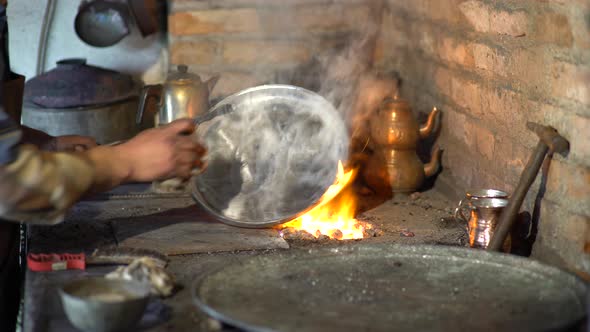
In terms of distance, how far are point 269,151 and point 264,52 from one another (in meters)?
1.14

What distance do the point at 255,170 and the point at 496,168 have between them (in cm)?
74

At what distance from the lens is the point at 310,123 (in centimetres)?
259

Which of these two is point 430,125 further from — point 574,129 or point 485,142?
point 574,129

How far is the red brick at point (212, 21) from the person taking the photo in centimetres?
354

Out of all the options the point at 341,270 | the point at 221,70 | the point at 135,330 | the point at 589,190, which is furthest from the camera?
the point at 221,70

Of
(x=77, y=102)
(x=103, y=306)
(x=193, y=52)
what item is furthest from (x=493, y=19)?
(x=77, y=102)

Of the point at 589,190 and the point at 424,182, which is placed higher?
the point at 589,190

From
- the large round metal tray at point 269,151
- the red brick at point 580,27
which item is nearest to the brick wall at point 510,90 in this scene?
the red brick at point 580,27

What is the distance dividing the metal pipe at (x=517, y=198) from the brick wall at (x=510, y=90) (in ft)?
0.23

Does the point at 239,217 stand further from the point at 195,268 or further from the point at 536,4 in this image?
the point at 536,4

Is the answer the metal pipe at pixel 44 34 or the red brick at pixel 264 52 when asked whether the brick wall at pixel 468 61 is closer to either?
the red brick at pixel 264 52

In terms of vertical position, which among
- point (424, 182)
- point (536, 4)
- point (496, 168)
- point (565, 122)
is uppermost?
point (536, 4)

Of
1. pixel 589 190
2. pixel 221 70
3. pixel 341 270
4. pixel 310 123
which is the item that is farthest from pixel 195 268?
pixel 221 70

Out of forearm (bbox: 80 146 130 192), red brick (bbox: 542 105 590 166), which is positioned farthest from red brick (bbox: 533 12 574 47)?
forearm (bbox: 80 146 130 192)
